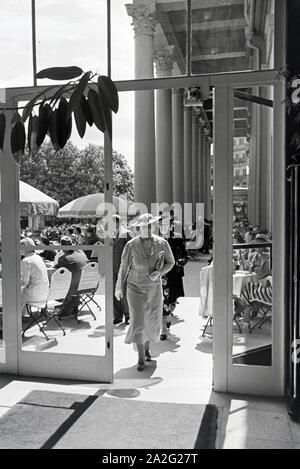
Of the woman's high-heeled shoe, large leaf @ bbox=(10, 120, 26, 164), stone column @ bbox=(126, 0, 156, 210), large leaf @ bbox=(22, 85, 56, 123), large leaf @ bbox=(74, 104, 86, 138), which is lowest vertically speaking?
the woman's high-heeled shoe

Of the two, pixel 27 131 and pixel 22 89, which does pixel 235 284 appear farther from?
pixel 27 131

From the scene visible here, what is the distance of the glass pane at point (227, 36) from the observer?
431 cm

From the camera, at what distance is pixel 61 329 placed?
15.9 ft

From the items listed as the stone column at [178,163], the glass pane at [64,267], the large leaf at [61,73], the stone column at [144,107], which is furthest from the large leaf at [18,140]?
the stone column at [178,163]

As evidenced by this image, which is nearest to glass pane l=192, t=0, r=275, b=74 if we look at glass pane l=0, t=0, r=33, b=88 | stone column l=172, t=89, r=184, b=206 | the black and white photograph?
the black and white photograph

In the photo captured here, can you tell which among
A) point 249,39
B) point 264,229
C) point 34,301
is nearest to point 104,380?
point 34,301

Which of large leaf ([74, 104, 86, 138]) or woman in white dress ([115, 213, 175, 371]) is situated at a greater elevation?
large leaf ([74, 104, 86, 138])

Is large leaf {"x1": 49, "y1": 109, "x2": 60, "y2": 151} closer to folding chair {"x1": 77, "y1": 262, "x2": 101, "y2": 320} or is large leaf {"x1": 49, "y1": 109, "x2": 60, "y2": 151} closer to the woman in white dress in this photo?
folding chair {"x1": 77, "y1": 262, "x2": 101, "y2": 320}

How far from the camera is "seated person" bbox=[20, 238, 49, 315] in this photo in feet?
16.1

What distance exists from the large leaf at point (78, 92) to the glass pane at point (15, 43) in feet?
13.3

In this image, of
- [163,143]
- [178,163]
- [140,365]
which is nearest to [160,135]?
[163,143]

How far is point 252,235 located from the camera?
4355 mm

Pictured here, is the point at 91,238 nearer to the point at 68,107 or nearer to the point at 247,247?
the point at 247,247

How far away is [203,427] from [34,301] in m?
2.34
